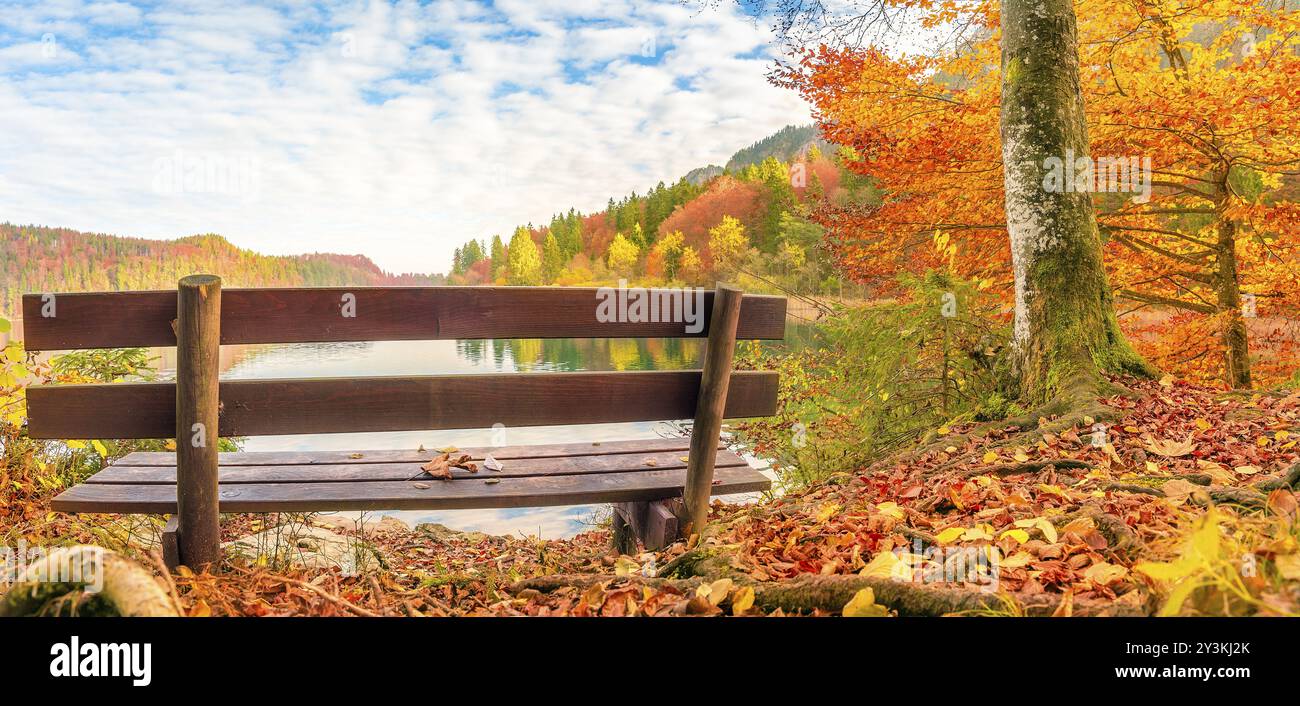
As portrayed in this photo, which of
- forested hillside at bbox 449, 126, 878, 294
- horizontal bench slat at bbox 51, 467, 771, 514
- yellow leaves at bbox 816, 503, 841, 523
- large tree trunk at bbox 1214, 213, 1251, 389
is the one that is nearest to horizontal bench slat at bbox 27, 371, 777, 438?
horizontal bench slat at bbox 51, 467, 771, 514

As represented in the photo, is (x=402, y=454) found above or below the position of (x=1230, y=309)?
below

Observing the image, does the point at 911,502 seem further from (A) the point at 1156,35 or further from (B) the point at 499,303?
(A) the point at 1156,35

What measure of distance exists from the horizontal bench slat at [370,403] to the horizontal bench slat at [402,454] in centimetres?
66

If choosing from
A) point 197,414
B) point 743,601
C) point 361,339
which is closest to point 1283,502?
point 743,601

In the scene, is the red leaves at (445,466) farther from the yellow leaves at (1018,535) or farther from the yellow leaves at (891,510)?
the yellow leaves at (1018,535)

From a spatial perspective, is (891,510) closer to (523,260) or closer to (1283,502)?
(1283,502)

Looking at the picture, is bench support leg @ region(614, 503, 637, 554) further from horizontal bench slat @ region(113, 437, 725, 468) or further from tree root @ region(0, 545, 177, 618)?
tree root @ region(0, 545, 177, 618)

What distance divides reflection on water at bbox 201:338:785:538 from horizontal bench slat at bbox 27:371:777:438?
189 mm

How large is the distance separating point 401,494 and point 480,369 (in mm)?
23172

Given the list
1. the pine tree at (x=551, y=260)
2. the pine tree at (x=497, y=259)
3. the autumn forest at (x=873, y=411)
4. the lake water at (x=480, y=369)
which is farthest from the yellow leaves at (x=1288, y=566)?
the pine tree at (x=497, y=259)

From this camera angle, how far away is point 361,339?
283cm

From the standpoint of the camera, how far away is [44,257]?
23.8m

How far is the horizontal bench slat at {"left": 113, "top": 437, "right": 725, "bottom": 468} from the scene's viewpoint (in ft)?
11.7
